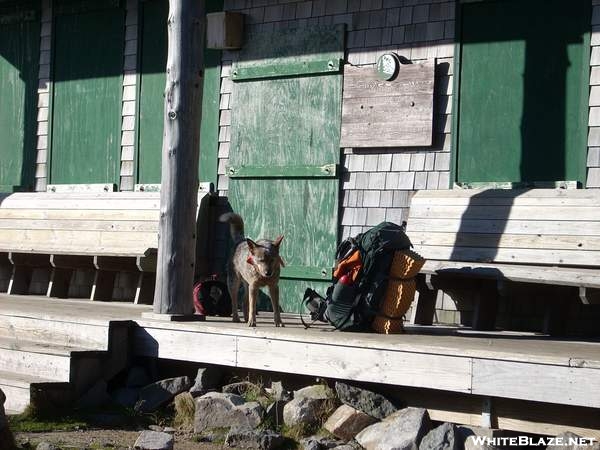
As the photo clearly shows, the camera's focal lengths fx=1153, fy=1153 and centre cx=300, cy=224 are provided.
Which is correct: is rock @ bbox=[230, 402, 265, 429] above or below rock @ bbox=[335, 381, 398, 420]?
below

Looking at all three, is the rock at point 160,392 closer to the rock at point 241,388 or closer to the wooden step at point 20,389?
the rock at point 241,388

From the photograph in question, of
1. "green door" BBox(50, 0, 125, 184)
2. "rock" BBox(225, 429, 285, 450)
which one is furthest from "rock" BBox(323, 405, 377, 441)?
"green door" BBox(50, 0, 125, 184)

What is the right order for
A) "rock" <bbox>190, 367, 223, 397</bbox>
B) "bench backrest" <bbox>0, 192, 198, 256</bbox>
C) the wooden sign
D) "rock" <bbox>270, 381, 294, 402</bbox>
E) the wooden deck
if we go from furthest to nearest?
1. "bench backrest" <bbox>0, 192, 198, 256</bbox>
2. the wooden sign
3. "rock" <bbox>190, 367, 223, 397</bbox>
4. "rock" <bbox>270, 381, 294, 402</bbox>
5. the wooden deck

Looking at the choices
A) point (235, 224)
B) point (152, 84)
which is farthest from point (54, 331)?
point (152, 84)

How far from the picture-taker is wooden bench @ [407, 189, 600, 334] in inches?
331

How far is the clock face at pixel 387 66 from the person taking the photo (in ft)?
32.6

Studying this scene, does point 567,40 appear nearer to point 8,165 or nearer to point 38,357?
point 38,357

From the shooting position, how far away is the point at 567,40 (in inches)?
355

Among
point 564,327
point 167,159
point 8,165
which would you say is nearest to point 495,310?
point 564,327

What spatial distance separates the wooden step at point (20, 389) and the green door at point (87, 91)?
165 inches

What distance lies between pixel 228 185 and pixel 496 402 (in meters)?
4.91

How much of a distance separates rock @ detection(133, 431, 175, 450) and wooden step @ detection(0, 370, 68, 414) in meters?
1.33

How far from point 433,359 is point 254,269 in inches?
75.9

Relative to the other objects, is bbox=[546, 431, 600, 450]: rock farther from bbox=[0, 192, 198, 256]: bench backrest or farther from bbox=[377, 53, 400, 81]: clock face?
bbox=[0, 192, 198, 256]: bench backrest
